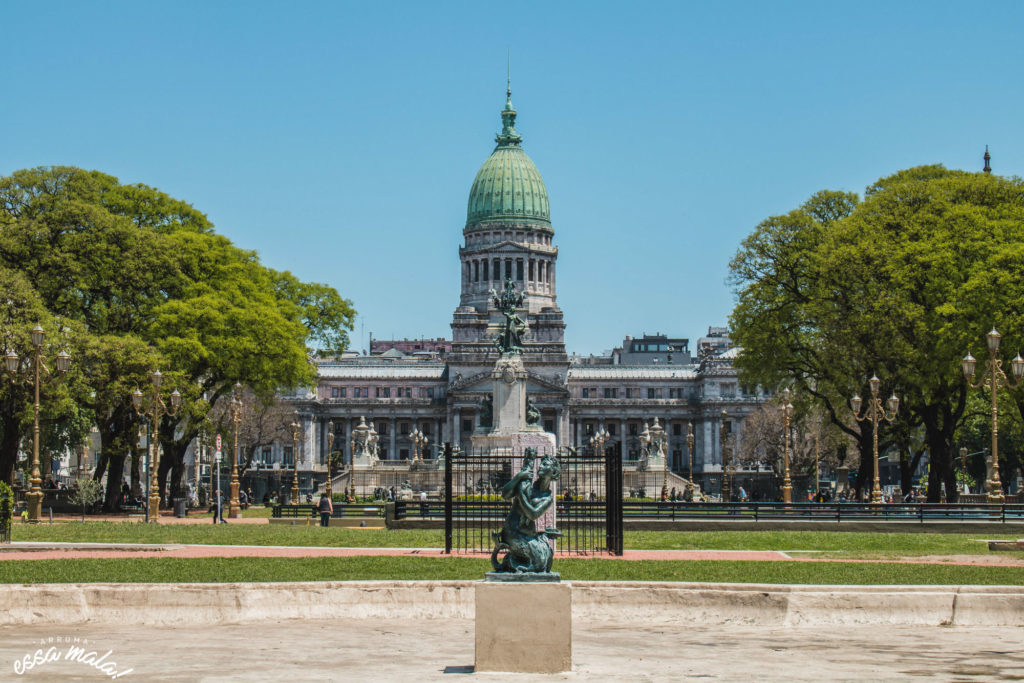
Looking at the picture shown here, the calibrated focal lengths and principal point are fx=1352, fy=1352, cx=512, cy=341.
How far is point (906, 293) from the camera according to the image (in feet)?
185

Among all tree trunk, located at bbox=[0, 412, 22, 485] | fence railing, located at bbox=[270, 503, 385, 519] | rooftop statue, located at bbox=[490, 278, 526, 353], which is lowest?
fence railing, located at bbox=[270, 503, 385, 519]

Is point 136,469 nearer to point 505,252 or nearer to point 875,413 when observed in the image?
point 875,413

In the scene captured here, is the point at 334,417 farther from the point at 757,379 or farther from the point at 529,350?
the point at 757,379

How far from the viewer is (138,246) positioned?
57156 millimetres

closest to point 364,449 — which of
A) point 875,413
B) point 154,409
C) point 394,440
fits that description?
point 154,409

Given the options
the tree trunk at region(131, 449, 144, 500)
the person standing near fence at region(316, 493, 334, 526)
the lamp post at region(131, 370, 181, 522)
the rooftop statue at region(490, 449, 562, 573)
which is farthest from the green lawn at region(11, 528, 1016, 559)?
the tree trunk at region(131, 449, 144, 500)

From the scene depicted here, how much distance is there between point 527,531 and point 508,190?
163m

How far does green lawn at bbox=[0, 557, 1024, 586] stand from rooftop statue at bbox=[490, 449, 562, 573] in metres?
7.06

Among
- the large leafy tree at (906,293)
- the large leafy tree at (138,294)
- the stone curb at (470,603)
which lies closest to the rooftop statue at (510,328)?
the large leafy tree at (138,294)

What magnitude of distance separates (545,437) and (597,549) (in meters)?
14.0

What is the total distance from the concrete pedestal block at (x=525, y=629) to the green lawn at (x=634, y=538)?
15.9 metres

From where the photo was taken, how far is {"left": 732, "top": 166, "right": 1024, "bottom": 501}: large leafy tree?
53312 millimetres

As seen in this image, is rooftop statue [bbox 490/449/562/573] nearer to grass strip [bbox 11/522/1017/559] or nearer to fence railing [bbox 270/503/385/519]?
grass strip [bbox 11/522/1017/559]

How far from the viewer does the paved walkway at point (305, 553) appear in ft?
93.4
